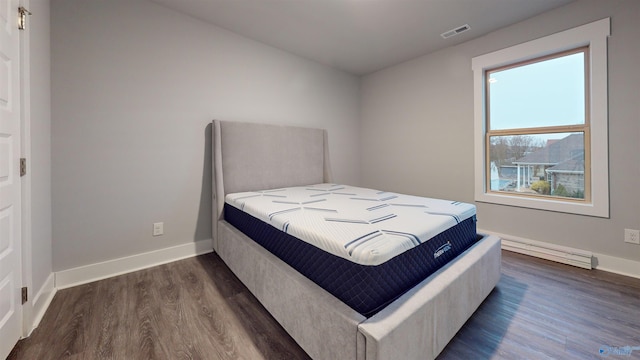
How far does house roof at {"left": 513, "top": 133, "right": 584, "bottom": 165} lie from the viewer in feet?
7.97

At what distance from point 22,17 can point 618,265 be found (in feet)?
15.4

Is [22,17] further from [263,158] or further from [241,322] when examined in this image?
[241,322]

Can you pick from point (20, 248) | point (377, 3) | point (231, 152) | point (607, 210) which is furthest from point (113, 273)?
point (607, 210)

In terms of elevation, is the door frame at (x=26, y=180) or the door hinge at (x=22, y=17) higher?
the door hinge at (x=22, y=17)

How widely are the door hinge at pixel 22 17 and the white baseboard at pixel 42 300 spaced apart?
1634 mm

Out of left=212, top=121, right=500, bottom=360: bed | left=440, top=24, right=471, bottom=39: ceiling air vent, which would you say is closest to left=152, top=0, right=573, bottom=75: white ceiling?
left=440, top=24, right=471, bottom=39: ceiling air vent

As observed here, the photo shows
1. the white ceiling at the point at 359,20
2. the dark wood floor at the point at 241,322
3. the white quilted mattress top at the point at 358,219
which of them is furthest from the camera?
the white ceiling at the point at 359,20

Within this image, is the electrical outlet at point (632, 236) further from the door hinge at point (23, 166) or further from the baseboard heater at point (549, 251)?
the door hinge at point (23, 166)

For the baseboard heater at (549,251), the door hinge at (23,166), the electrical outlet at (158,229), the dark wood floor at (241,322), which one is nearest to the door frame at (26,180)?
the door hinge at (23,166)

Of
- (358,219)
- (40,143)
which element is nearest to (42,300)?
(40,143)

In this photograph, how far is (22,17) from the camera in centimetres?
138

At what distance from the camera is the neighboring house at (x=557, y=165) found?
2436 mm

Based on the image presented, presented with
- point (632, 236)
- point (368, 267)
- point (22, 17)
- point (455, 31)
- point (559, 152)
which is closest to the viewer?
point (368, 267)

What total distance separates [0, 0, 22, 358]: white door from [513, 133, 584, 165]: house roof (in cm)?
423
